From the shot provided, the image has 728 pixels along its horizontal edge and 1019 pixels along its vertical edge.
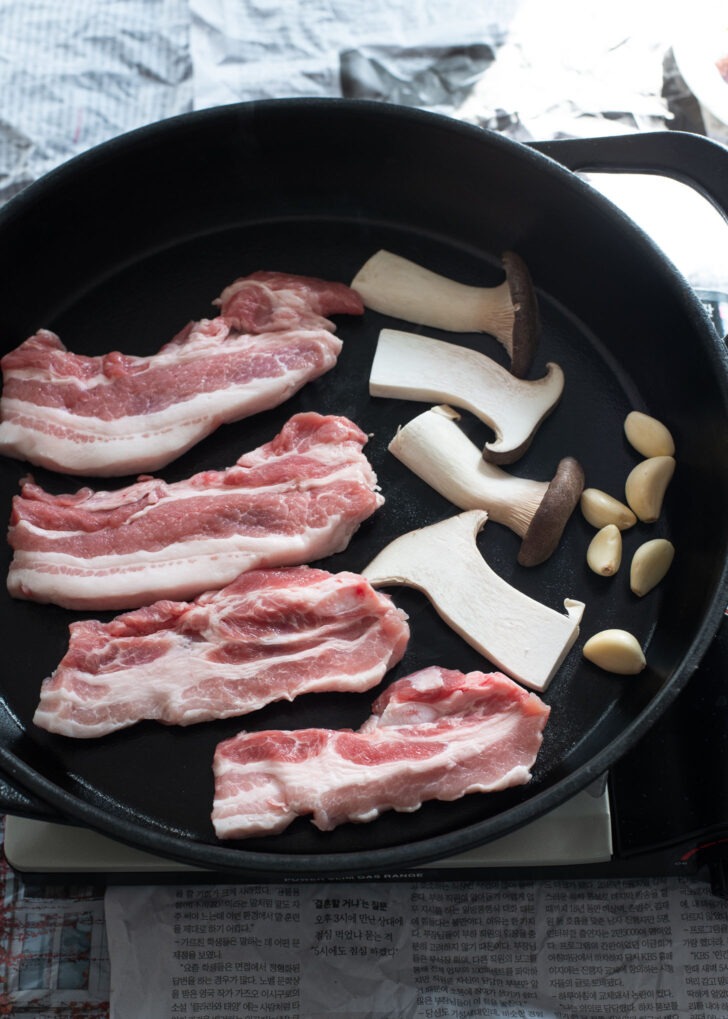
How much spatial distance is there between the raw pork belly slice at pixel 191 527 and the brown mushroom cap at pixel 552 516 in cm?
29

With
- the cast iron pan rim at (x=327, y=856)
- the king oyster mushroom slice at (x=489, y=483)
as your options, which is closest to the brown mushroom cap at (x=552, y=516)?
the king oyster mushroom slice at (x=489, y=483)

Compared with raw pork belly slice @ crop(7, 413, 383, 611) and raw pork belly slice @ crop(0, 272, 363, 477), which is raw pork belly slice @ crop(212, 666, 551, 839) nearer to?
raw pork belly slice @ crop(7, 413, 383, 611)

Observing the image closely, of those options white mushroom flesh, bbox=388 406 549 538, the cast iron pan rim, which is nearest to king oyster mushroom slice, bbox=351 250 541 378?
white mushroom flesh, bbox=388 406 549 538

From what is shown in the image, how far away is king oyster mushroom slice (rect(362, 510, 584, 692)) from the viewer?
181 cm

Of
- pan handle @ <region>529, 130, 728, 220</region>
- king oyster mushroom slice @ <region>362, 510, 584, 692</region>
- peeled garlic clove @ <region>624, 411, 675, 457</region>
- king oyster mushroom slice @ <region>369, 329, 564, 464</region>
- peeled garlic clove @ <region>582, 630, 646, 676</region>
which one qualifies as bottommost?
peeled garlic clove @ <region>582, 630, 646, 676</region>

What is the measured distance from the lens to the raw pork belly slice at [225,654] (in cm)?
177

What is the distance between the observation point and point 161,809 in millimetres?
1747

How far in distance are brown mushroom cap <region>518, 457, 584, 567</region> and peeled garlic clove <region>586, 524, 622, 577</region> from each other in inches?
2.7

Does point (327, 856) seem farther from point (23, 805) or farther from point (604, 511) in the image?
point (604, 511)

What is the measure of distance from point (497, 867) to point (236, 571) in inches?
28.0

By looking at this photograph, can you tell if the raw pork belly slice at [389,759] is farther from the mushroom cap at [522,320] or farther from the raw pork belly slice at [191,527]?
the mushroom cap at [522,320]

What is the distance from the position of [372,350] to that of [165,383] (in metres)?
0.43

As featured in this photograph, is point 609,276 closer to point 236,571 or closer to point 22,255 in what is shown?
point 236,571

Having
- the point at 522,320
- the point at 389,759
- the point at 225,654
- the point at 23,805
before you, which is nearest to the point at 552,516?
the point at 522,320
